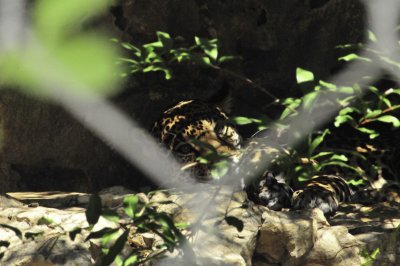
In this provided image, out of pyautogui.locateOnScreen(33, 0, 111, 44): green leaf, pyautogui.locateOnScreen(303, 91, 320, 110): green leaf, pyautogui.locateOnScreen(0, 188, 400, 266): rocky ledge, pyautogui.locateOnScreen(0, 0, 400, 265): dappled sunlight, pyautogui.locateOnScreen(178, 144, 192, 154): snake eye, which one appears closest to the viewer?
pyautogui.locateOnScreen(33, 0, 111, 44): green leaf

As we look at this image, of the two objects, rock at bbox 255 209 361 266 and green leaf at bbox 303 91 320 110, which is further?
rock at bbox 255 209 361 266

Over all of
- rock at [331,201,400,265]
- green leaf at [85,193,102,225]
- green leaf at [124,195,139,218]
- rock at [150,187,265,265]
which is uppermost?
green leaf at [85,193,102,225]

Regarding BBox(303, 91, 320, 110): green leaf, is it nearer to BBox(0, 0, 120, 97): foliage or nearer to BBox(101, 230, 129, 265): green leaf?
BBox(101, 230, 129, 265): green leaf

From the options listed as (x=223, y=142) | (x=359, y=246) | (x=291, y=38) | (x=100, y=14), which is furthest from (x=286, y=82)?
(x=359, y=246)

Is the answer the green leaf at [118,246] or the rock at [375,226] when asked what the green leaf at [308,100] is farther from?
the rock at [375,226]

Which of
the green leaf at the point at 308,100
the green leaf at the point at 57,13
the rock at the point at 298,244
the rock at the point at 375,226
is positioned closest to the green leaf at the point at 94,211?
the green leaf at the point at 308,100

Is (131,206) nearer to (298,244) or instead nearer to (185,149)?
(298,244)

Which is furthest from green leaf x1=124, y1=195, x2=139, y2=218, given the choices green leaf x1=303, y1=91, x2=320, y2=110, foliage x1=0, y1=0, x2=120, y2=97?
foliage x1=0, y1=0, x2=120, y2=97

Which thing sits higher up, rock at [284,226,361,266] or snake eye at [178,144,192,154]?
snake eye at [178,144,192,154]

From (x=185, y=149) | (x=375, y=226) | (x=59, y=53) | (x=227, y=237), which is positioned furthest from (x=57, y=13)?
(x=185, y=149)

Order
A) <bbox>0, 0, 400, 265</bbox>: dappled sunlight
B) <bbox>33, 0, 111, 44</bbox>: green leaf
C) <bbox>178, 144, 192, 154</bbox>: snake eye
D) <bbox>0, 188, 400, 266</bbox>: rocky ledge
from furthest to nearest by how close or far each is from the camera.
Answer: <bbox>178, 144, 192, 154</bbox>: snake eye, <bbox>0, 188, 400, 266</bbox>: rocky ledge, <bbox>0, 0, 400, 265</bbox>: dappled sunlight, <bbox>33, 0, 111, 44</bbox>: green leaf

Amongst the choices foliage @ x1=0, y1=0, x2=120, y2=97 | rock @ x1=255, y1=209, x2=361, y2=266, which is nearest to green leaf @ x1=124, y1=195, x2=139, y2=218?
foliage @ x1=0, y1=0, x2=120, y2=97

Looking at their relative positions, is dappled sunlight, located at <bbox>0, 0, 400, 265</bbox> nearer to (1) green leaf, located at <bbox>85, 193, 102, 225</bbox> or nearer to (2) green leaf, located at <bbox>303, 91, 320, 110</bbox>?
(2) green leaf, located at <bbox>303, 91, 320, 110</bbox>

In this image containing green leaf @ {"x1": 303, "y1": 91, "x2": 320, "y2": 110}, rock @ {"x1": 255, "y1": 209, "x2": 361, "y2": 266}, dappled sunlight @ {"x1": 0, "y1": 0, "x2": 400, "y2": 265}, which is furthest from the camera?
rock @ {"x1": 255, "y1": 209, "x2": 361, "y2": 266}
